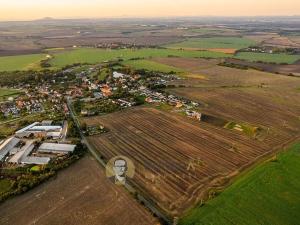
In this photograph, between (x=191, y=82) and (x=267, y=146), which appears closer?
(x=267, y=146)

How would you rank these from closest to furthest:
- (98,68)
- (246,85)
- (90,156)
Answer: (90,156) → (246,85) → (98,68)

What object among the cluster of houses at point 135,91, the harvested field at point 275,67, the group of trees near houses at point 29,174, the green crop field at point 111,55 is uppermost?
the group of trees near houses at point 29,174

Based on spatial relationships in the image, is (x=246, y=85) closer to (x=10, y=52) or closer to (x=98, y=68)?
(x=98, y=68)

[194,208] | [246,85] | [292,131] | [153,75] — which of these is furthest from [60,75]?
[194,208]

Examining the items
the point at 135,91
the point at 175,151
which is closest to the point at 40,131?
the point at 175,151

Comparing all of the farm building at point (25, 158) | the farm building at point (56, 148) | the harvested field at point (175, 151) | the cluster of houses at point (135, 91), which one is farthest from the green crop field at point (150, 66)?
the farm building at point (25, 158)

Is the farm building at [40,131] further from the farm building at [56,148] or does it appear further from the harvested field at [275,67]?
the harvested field at [275,67]

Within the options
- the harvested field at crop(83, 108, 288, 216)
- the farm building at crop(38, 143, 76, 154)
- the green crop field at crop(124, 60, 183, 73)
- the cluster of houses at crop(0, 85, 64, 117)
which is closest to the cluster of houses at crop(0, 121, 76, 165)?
the farm building at crop(38, 143, 76, 154)
